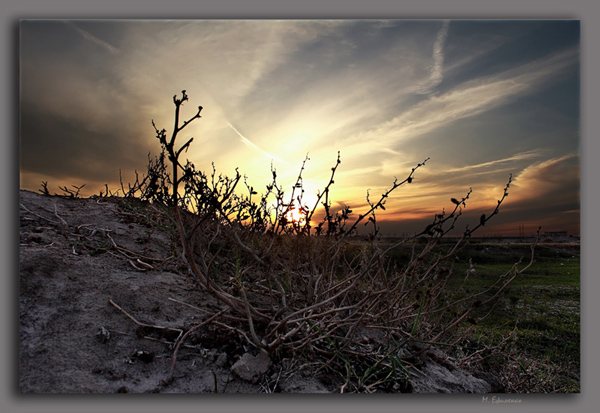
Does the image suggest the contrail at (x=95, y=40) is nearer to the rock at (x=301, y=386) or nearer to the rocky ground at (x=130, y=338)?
the rocky ground at (x=130, y=338)

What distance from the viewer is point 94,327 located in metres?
2.34

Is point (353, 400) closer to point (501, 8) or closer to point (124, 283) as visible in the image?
point (124, 283)

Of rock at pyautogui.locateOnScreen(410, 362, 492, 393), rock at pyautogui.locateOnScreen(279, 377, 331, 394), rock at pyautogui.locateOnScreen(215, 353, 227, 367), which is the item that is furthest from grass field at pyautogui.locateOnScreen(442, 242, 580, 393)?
rock at pyautogui.locateOnScreen(215, 353, 227, 367)

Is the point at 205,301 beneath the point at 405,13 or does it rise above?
beneath

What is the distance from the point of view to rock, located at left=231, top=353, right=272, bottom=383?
2.17 m

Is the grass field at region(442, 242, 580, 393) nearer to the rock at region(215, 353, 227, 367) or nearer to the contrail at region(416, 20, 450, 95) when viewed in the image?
the contrail at region(416, 20, 450, 95)

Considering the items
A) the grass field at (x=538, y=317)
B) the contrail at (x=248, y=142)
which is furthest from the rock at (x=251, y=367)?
the contrail at (x=248, y=142)

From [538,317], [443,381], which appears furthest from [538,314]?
[443,381]

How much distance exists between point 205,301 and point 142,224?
1.66 metres

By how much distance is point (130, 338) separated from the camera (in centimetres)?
232

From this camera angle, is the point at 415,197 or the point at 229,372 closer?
the point at 229,372

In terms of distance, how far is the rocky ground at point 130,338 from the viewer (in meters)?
2.17

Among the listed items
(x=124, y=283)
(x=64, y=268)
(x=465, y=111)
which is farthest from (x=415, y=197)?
(x=64, y=268)

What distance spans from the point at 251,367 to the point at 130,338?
761 mm
